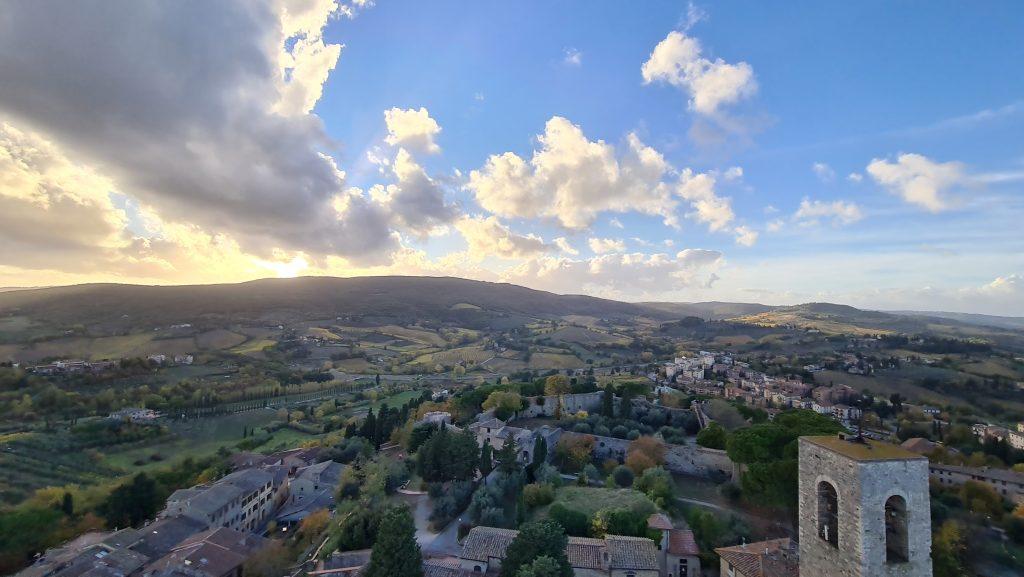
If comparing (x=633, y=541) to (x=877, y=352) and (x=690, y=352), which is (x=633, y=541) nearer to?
(x=690, y=352)

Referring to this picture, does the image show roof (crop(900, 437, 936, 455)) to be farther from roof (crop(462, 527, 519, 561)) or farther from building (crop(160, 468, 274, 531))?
building (crop(160, 468, 274, 531))

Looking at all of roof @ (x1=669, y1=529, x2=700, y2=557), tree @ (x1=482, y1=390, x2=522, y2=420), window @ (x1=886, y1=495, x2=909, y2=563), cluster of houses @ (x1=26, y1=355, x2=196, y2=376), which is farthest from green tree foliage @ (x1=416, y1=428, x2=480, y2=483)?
cluster of houses @ (x1=26, y1=355, x2=196, y2=376)

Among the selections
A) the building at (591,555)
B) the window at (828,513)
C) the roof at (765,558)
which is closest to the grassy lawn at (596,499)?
the building at (591,555)

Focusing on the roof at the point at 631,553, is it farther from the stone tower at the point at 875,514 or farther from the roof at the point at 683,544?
the stone tower at the point at 875,514

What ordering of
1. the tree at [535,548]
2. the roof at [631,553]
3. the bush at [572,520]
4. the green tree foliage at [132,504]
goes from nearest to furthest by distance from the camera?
the tree at [535,548] < the roof at [631,553] < the bush at [572,520] < the green tree foliage at [132,504]

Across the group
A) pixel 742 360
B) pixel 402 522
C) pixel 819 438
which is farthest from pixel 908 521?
pixel 742 360

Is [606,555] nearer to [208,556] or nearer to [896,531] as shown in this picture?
[896,531]

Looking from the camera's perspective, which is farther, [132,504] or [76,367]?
[76,367]

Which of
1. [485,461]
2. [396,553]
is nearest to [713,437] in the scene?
[485,461]
